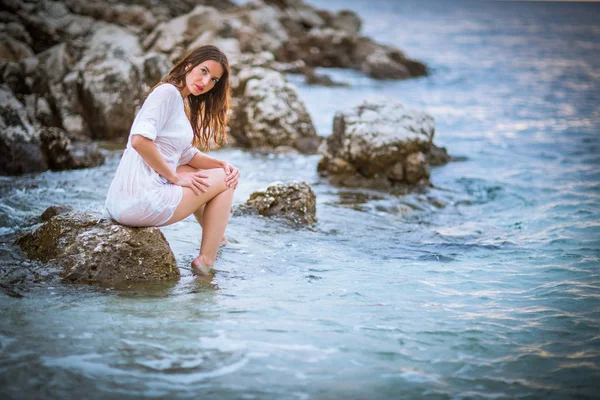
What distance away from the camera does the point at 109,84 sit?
473 inches

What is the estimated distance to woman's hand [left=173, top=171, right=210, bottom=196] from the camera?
539 cm

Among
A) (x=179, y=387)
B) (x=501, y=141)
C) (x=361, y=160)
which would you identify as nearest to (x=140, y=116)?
(x=179, y=387)

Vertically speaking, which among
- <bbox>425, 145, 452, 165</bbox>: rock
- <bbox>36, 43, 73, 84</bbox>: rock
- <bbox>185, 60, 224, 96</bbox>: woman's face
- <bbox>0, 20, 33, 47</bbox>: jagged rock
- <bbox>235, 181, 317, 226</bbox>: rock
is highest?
<bbox>0, 20, 33, 47</bbox>: jagged rock

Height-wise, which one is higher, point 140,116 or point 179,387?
point 140,116

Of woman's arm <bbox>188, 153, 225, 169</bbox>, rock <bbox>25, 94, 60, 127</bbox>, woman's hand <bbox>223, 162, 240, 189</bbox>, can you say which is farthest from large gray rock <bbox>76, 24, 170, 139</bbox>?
woman's hand <bbox>223, 162, 240, 189</bbox>

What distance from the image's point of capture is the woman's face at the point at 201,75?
208 inches

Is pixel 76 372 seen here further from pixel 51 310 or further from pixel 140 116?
pixel 140 116

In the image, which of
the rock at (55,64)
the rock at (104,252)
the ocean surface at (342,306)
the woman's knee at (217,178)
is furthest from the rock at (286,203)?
the rock at (55,64)

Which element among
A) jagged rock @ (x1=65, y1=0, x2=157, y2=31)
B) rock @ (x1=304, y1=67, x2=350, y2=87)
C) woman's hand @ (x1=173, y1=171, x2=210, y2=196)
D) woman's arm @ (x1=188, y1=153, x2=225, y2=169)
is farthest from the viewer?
jagged rock @ (x1=65, y1=0, x2=157, y2=31)

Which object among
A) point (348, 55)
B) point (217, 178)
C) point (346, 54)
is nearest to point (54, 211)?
point (217, 178)

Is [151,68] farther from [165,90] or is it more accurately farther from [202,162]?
[165,90]

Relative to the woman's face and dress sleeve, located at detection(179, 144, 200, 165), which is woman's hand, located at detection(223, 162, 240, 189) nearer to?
dress sleeve, located at detection(179, 144, 200, 165)

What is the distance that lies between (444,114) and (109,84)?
420 inches

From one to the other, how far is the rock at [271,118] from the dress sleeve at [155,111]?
7419mm
